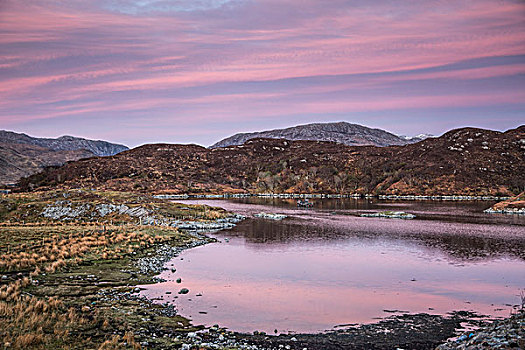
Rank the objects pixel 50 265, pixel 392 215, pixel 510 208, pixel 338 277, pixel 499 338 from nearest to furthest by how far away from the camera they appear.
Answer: pixel 499 338 < pixel 50 265 < pixel 338 277 < pixel 392 215 < pixel 510 208

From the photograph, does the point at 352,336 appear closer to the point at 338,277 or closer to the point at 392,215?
the point at 338,277

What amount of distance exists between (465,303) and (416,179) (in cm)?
17082

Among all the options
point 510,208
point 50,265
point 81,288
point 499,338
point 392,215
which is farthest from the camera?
point 510,208

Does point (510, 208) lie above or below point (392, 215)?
above

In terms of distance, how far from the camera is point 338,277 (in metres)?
33.3

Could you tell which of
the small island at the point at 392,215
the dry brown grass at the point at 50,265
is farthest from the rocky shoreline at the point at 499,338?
the small island at the point at 392,215

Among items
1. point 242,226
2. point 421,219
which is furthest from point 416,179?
point 242,226

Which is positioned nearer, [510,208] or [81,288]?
[81,288]

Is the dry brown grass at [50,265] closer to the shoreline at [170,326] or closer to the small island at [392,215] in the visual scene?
the shoreline at [170,326]

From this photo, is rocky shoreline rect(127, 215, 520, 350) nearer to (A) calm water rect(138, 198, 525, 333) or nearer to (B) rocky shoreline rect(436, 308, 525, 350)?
(B) rocky shoreline rect(436, 308, 525, 350)

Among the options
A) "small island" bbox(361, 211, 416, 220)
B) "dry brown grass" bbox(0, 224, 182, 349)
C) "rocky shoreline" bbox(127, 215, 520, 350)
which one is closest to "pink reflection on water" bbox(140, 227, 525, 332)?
"rocky shoreline" bbox(127, 215, 520, 350)

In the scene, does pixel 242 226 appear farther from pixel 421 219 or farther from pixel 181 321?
pixel 181 321

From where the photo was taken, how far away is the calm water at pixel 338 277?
2339 centimetres

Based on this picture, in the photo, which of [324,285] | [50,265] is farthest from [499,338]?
[50,265]
